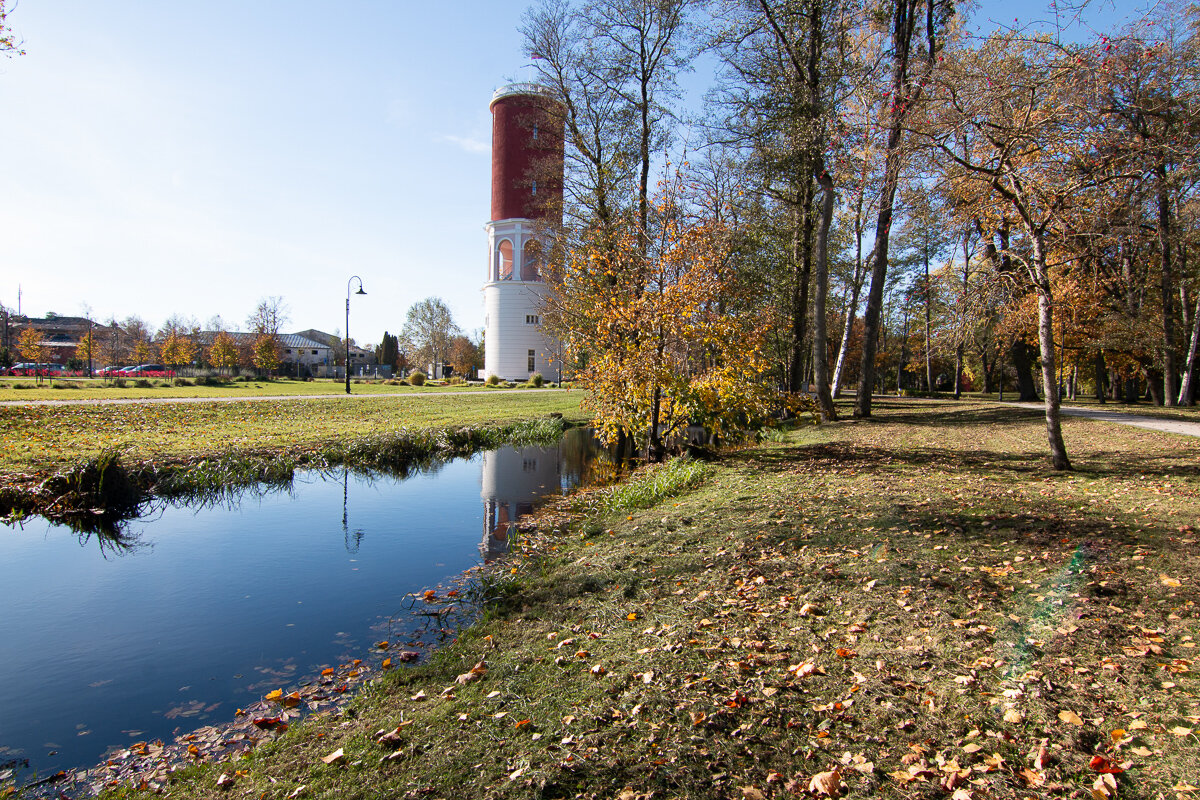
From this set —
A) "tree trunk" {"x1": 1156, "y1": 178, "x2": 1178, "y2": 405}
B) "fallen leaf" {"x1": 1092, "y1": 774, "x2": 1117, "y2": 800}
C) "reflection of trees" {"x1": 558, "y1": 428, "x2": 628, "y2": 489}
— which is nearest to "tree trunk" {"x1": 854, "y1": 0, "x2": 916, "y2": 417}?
"tree trunk" {"x1": 1156, "y1": 178, "x2": 1178, "y2": 405}

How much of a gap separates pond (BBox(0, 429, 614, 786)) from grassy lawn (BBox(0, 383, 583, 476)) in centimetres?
235

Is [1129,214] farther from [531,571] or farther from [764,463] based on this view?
[531,571]

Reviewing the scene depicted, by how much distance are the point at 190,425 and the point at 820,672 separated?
17.0 m

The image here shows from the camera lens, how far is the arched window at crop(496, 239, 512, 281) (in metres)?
52.3

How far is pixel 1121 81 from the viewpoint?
7.82 metres

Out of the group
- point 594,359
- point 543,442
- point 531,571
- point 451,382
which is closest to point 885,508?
point 531,571

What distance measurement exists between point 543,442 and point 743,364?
8.61 meters

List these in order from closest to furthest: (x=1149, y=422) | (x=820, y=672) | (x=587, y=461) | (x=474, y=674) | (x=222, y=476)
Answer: (x=820, y=672) < (x=474, y=674) < (x=222, y=476) < (x=1149, y=422) < (x=587, y=461)

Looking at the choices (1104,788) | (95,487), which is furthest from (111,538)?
(1104,788)

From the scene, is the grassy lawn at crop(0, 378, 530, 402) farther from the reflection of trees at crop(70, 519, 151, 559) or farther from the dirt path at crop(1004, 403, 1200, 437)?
the dirt path at crop(1004, 403, 1200, 437)

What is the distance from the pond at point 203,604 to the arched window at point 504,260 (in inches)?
1702

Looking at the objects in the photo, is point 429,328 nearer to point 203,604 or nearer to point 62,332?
point 62,332

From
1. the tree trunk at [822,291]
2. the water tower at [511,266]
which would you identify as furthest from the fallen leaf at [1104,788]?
the water tower at [511,266]

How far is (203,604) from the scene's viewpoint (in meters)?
6.38
